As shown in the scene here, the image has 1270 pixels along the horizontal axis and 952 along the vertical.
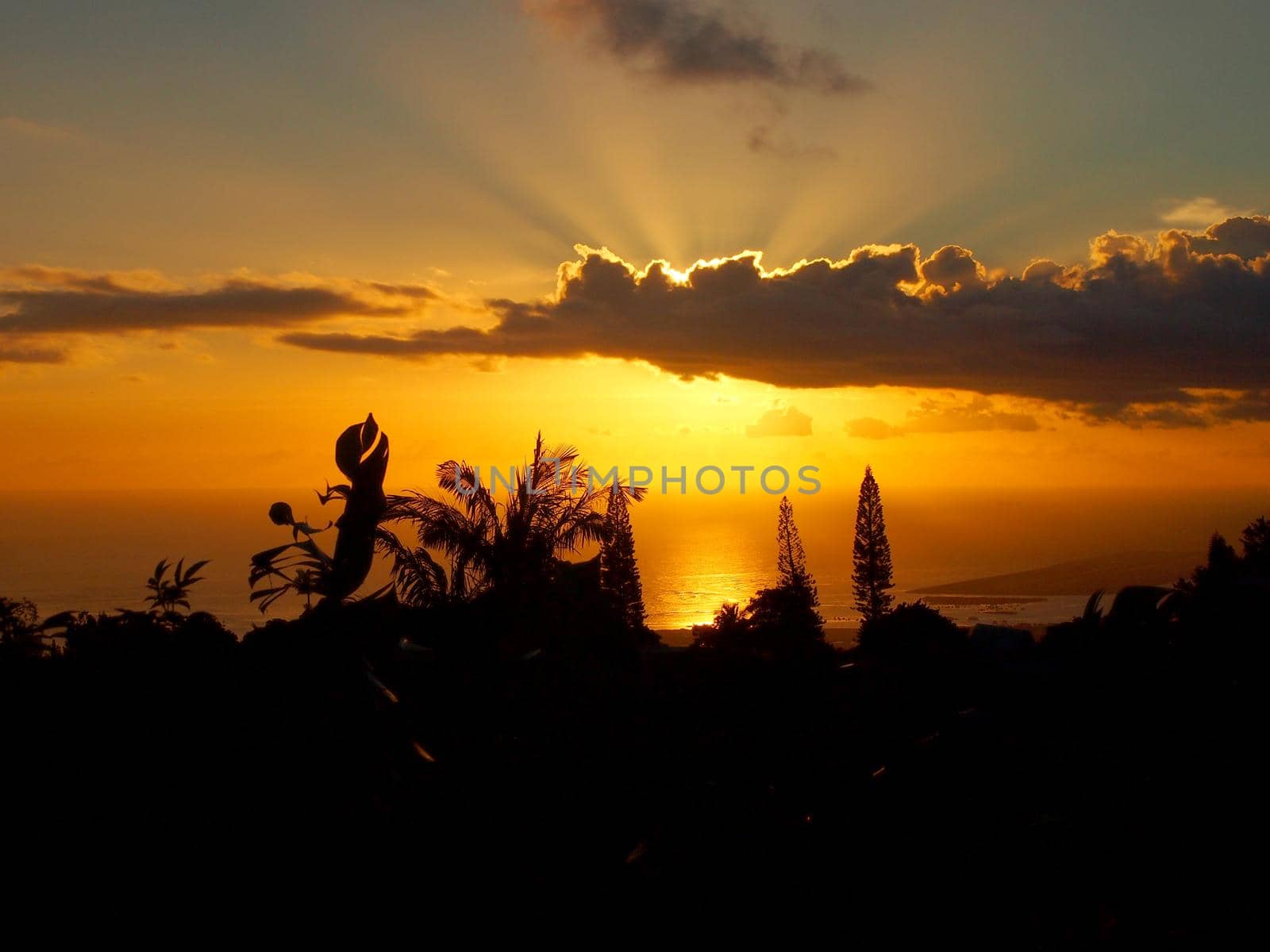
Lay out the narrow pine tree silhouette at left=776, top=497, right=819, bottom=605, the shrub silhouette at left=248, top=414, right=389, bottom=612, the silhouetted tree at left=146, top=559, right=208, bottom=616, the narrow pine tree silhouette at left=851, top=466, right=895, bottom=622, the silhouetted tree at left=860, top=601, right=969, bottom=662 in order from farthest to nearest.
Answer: the narrow pine tree silhouette at left=776, top=497, right=819, bottom=605
the narrow pine tree silhouette at left=851, top=466, right=895, bottom=622
the silhouetted tree at left=860, top=601, right=969, bottom=662
the silhouetted tree at left=146, top=559, right=208, bottom=616
the shrub silhouette at left=248, top=414, right=389, bottom=612

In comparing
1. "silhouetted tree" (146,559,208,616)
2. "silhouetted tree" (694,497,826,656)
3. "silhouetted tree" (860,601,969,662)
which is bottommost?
"silhouetted tree" (694,497,826,656)

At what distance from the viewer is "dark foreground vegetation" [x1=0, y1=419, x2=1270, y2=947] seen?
5754 millimetres

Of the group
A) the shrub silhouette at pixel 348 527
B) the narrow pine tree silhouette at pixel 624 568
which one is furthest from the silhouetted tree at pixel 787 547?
the shrub silhouette at pixel 348 527

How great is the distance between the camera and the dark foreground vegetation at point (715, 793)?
227 inches

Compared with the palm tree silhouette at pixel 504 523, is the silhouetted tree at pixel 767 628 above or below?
below

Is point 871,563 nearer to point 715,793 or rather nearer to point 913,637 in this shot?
point 913,637

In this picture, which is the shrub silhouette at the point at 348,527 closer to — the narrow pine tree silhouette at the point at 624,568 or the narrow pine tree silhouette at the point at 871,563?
the narrow pine tree silhouette at the point at 624,568

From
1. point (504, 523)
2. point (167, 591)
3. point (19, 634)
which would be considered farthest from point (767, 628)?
point (167, 591)

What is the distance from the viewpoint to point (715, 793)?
23.1ft

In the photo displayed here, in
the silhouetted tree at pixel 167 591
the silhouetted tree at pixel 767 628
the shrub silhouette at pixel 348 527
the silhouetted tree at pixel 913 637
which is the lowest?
the silhouetted tree at pixel 767 628

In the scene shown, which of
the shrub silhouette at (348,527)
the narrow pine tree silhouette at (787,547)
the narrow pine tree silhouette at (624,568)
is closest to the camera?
the shrub silhouette at (348,527)

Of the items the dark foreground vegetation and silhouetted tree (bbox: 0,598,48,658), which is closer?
the dark foreground vegetation

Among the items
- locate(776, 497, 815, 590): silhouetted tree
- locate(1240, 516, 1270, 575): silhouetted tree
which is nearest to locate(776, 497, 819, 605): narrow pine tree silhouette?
locate(776, 497, 815, 590): silhouetted tree

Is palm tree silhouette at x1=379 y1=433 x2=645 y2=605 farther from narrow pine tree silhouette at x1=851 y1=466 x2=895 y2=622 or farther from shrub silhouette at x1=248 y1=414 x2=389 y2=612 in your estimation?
narrow pine tree silhouette at x1=851 y1=466 x2=895 y2=622
